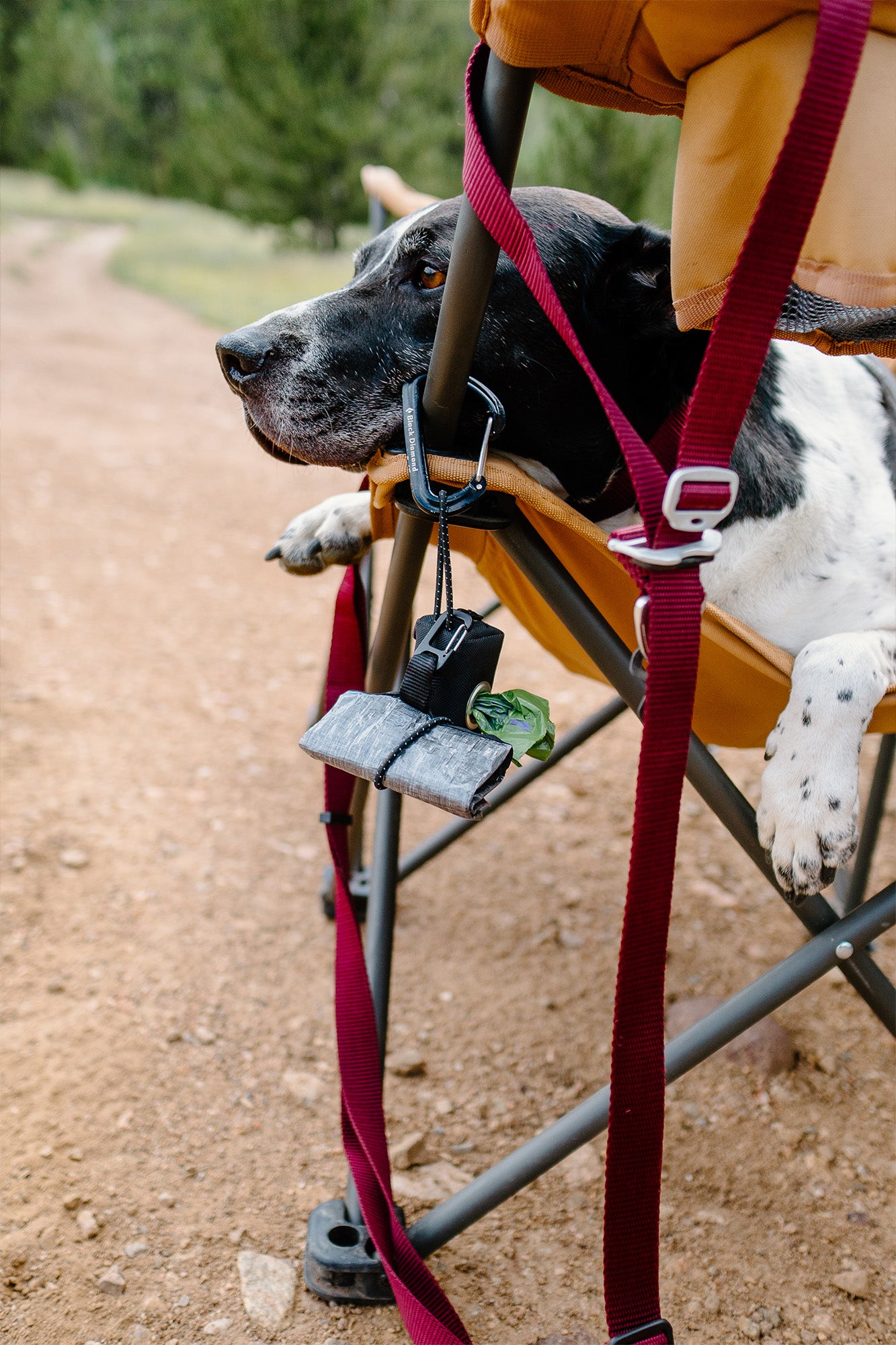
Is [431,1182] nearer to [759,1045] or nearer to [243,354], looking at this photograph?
[759,1045]

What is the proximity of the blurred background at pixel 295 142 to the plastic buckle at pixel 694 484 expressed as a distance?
8008mm

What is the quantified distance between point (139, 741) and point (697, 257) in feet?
6.59

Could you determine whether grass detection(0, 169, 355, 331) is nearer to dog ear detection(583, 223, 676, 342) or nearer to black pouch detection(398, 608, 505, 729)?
dog ear detection(583, 223, 676, 342)

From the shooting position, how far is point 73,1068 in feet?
5.27

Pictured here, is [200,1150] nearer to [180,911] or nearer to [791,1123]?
[180,911]

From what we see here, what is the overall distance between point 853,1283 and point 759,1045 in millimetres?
445

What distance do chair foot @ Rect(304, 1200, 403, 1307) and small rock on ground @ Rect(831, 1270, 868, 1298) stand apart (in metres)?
0.57

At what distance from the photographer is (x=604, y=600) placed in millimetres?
1261

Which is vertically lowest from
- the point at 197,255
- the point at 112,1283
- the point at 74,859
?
the point at 197,255

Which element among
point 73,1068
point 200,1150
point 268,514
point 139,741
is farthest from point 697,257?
point 268,514

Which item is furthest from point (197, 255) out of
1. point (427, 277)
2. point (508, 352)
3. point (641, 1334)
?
point (641, 1334)

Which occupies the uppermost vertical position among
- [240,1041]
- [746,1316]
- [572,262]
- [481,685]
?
[572,262]

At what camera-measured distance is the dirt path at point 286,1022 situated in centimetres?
132

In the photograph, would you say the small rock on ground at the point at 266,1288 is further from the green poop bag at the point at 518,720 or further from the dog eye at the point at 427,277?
→ the dog eye at the point at 427,277
